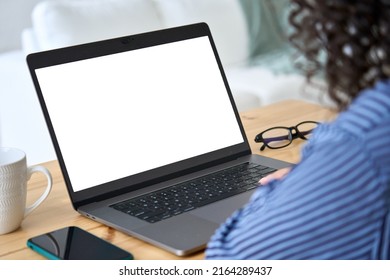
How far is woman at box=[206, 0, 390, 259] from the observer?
73cm

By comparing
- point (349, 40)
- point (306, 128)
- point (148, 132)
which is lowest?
point (306, 128)

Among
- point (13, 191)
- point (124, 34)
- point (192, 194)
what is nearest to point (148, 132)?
point (192, 194)

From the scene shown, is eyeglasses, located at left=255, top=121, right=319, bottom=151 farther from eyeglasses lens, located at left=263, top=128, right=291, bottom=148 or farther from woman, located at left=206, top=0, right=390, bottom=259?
woman, located at left=206, top=0, right=390, bottom=259

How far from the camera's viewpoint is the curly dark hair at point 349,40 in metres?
0.74

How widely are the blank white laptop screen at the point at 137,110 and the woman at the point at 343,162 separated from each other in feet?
1.67

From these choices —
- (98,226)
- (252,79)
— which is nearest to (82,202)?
(98,226)

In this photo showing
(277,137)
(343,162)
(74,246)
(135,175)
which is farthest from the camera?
(277,137)

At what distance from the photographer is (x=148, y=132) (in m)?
1.36

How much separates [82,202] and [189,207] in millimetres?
189

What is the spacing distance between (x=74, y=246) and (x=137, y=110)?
1.23ft

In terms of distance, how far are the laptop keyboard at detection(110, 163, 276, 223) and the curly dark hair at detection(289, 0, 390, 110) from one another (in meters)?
0.44

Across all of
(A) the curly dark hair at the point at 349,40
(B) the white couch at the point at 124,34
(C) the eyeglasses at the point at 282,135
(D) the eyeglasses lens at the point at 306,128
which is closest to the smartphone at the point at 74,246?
(A) the curly dark hair at the point at 349,40

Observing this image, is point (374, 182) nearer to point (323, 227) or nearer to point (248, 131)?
point (323, 227)

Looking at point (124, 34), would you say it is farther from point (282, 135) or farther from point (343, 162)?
point (343, 162)
